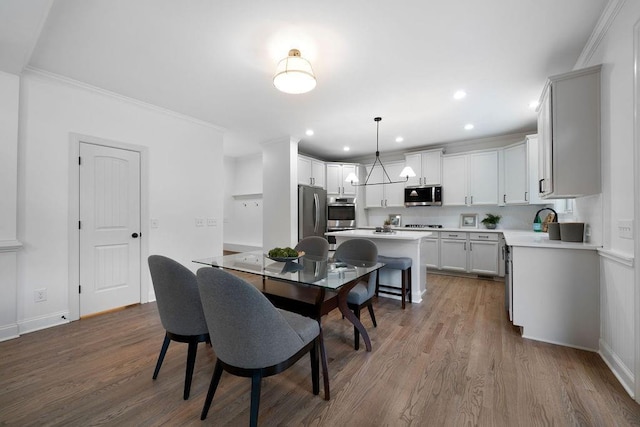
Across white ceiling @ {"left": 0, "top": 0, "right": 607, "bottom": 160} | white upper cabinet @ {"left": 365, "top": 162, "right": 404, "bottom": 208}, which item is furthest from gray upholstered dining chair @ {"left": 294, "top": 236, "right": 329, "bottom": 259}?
white upper cabinet @ {"left": 365, "top": 162, "right": 404, "bottom": 208}

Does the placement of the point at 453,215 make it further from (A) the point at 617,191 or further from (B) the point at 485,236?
(A) the point at 617,191

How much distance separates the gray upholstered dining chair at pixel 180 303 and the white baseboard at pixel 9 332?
208 centimetres

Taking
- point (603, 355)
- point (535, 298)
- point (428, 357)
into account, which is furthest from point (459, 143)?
point (428, 357)

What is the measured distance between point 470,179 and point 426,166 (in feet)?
2.78

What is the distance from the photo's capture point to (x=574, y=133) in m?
2.28

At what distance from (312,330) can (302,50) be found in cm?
234

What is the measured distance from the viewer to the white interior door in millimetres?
3010

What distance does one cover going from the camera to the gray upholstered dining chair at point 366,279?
93.0 inches

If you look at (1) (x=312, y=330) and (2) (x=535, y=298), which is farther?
(2) (x=535, y=298)

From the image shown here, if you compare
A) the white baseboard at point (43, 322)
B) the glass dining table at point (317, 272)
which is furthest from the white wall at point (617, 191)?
the white baseboard at point (43, 322)

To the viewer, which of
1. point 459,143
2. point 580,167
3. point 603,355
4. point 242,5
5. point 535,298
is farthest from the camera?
point 459,143

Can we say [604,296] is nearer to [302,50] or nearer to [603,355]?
[603,355]

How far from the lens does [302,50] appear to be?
240 centimetres

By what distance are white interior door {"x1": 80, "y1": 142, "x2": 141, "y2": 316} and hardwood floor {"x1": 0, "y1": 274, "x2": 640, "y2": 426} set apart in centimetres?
54
